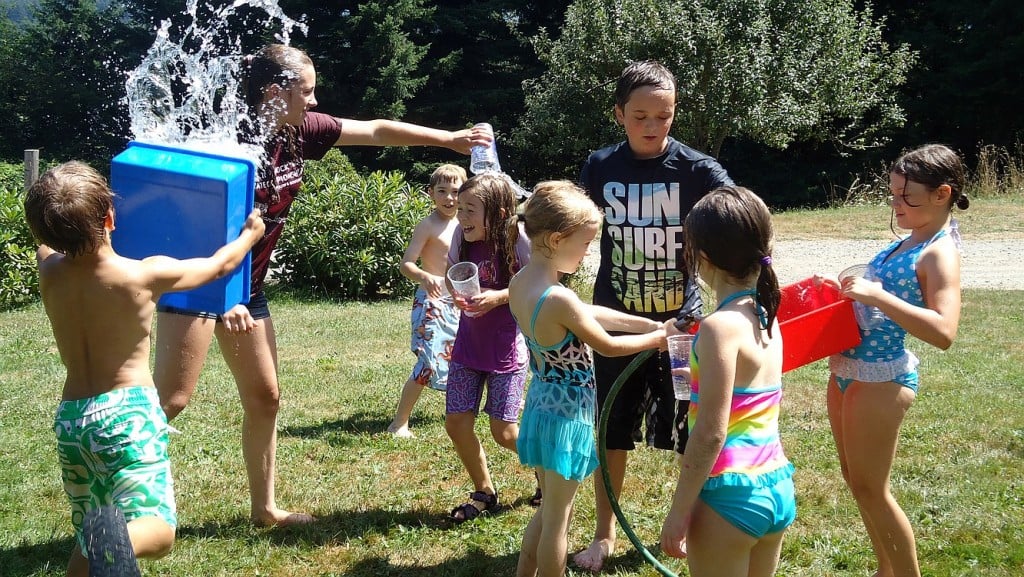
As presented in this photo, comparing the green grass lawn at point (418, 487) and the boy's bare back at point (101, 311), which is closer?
the boy's bare back at point (101, 311)

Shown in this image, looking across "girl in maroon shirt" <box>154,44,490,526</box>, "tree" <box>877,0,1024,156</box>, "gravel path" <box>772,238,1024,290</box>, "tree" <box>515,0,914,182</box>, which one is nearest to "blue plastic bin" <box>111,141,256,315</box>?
"girl in maroon shirt" <box>154,44,490,526</box>

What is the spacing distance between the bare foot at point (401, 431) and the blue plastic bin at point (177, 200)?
8.50ft

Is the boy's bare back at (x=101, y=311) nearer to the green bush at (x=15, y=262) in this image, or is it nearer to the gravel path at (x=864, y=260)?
the green bush at (x=15, y=262)

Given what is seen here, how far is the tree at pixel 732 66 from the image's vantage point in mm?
21469

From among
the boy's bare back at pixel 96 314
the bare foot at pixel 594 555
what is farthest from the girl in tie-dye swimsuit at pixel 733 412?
the boy's bare back at pixel 96 314

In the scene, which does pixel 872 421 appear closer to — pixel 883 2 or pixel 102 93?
pixel 883 2

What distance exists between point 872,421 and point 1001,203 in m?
17.4

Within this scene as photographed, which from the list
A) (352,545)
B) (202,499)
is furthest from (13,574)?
(352,545)

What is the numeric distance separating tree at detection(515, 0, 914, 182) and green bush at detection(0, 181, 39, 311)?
15.0 metres

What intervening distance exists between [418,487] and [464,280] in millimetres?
1520

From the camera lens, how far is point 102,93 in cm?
3238

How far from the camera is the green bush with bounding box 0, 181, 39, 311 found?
35.9 ft

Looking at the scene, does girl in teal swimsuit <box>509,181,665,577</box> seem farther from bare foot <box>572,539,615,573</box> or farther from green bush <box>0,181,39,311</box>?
green bush <box>0,181,39,311</box>

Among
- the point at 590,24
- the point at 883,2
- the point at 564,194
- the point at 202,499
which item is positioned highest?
the point at 883,2
